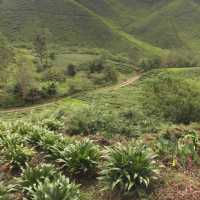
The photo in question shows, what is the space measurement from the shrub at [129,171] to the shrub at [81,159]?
2.45 ft

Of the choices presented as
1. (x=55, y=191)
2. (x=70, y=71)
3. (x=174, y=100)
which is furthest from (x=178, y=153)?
(x=70, y=71)

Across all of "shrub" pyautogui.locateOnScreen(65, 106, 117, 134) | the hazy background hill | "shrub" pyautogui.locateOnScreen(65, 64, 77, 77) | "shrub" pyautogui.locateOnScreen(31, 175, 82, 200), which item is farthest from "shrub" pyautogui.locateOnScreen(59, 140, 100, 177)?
the hazy background hill

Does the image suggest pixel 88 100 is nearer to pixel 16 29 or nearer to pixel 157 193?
pixel 157 193

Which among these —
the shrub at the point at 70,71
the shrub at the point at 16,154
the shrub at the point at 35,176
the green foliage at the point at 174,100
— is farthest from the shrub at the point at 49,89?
the shrub at the point at 35,176

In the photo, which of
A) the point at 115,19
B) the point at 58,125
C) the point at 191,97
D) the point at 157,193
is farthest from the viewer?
the point at 115,19

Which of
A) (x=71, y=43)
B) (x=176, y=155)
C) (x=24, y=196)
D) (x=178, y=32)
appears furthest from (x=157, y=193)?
(x=178, y=32)

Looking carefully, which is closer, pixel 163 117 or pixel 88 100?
pixel 163 117

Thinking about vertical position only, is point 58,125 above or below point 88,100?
above

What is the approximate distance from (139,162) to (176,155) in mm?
2261

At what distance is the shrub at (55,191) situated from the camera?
27.2ft

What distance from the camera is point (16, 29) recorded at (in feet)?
352

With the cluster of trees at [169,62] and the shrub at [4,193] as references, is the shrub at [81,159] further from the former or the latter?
the cluster of trees at [169,62]

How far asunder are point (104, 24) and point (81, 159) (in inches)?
4521

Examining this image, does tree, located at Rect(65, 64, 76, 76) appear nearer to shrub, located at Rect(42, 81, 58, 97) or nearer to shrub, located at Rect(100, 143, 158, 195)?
shrub, located at Rect(42, 81, 58, 97)
